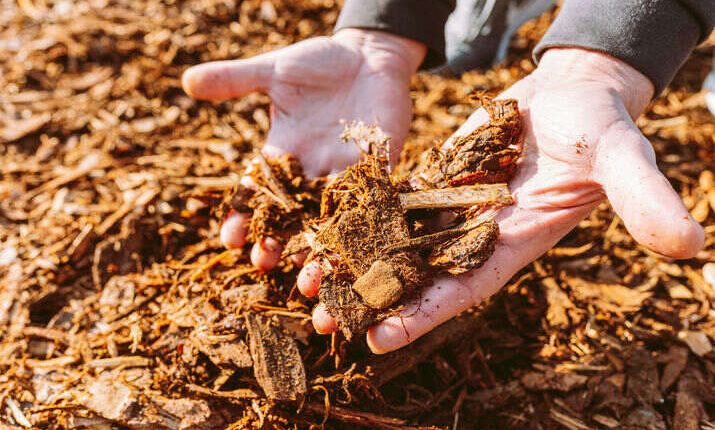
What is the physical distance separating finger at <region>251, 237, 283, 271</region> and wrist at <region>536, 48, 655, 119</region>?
1.67m

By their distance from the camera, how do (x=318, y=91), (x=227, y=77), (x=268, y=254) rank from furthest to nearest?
(x=318, y=91) < (x=227, y=77) < (x=268, y=254)

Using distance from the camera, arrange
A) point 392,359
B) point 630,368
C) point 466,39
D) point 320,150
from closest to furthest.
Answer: point 392,359, point 630,368, point 320,150, point 466,39

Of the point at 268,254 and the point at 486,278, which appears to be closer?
the point at 486,278

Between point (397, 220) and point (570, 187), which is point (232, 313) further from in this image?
point (570, 187)

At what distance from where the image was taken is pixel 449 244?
6.92 feet

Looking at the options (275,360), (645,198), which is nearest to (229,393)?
(275,360)

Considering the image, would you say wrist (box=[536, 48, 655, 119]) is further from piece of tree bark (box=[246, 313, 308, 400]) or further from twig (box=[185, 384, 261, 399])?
twig (box=[185, 384, 261, 399])

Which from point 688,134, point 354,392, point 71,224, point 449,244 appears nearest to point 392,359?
point 354,392

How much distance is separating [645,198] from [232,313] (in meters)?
1.85

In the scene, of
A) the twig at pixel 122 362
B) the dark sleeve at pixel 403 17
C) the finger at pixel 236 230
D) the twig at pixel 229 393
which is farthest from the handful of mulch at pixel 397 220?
the dark sleeve at pixel 403 17

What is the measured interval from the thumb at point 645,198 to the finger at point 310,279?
1280 millimetres

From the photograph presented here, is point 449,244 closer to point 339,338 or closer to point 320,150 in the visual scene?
point 339,338

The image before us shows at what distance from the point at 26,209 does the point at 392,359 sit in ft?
8.80

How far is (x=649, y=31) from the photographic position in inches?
93.0
